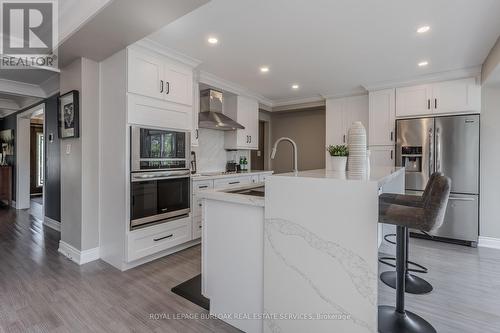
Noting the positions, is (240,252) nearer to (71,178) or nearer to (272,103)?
(71,178)

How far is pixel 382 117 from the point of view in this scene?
4.25 m

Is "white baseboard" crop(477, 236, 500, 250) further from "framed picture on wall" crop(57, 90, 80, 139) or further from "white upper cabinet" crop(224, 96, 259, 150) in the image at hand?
"framed picture on wall" crop(57, 90, 80, 139)

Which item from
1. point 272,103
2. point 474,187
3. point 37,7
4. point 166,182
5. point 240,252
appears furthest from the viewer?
point 272,103

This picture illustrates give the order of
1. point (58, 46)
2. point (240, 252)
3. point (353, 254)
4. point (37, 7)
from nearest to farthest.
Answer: point (353, 254) → point (240, 252) → point (37, 7) → point (58, 46)

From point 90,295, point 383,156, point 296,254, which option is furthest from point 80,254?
point 383,156

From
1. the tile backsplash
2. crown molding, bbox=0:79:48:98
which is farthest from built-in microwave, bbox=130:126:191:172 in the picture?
crown molding, bbox=0:79:48:98

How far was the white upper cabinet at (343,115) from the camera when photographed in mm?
4715

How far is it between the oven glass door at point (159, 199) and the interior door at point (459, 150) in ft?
12.0

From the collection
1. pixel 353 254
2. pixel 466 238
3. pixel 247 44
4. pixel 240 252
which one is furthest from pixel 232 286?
pixel 466 238

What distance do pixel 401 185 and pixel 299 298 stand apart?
2.37 metres

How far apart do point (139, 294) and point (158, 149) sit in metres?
1.47

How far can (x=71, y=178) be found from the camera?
3.05 meters

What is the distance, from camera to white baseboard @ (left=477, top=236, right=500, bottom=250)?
3447 millimetres

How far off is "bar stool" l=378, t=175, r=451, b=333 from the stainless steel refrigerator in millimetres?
2406
